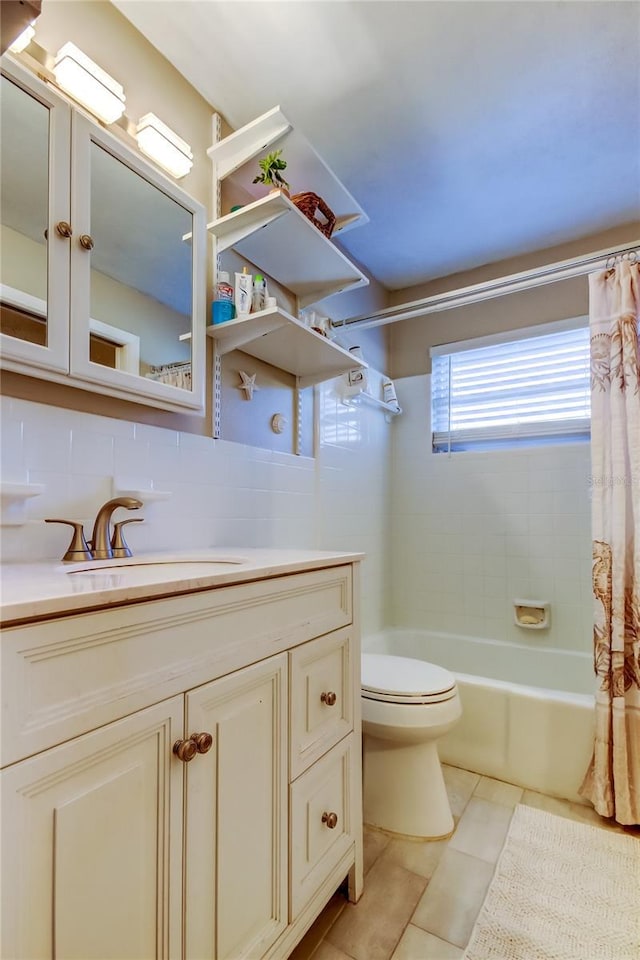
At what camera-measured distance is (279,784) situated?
0.94m

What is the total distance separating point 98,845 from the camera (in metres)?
0.61

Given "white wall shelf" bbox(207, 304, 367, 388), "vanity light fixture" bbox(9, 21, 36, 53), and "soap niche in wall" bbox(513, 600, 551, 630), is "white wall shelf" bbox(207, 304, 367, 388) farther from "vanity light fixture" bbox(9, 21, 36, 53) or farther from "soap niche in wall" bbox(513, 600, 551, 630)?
"soap niche in wall" bbox(513, 600, 551, 630)

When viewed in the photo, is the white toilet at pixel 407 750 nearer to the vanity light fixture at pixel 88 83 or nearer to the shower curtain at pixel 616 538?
the shower curtain at pixel 616 538

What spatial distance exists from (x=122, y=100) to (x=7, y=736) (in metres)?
1.47

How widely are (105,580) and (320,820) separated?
803 millimetres

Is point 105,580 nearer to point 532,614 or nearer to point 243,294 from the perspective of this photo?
point 243,294

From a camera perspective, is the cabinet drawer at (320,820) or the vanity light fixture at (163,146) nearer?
the cabinet drawer at (320,820)

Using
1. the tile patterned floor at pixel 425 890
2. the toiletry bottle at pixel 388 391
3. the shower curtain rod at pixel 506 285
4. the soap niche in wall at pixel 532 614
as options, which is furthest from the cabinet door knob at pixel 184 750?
the toiletry bottle at pixel 388 391

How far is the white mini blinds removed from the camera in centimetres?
231

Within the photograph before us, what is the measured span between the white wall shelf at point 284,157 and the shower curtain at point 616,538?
3.46 ft

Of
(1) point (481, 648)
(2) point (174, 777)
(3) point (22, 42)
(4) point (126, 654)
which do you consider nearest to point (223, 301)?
(3) point (22, 42)

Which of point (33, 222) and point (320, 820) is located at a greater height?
point (33, 222)

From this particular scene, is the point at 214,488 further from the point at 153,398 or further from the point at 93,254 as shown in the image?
the point at 93,254

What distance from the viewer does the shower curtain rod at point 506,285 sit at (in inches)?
67.6
